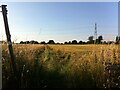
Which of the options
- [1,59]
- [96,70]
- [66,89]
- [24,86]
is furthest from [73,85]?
[1,59]

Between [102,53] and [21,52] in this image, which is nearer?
[102,53]

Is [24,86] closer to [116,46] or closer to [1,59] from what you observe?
[1,59]

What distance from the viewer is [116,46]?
6.18 m

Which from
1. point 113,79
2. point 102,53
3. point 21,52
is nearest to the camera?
point 113,79

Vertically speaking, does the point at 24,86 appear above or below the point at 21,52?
below

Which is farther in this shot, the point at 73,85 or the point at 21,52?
the point at 21,52

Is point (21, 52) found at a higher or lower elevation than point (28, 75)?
higher

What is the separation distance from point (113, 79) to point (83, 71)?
0.54 meters

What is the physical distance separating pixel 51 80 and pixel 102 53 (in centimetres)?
109

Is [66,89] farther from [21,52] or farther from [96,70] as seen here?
[21,52]

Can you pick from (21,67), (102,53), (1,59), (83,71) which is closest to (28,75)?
(21,67)

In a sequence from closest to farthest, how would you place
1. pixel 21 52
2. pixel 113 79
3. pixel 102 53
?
pixel 113 79 < pixel 102 53 < pixel 21 52

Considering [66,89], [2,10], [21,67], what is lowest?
[66,89]

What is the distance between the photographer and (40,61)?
6020 mm
